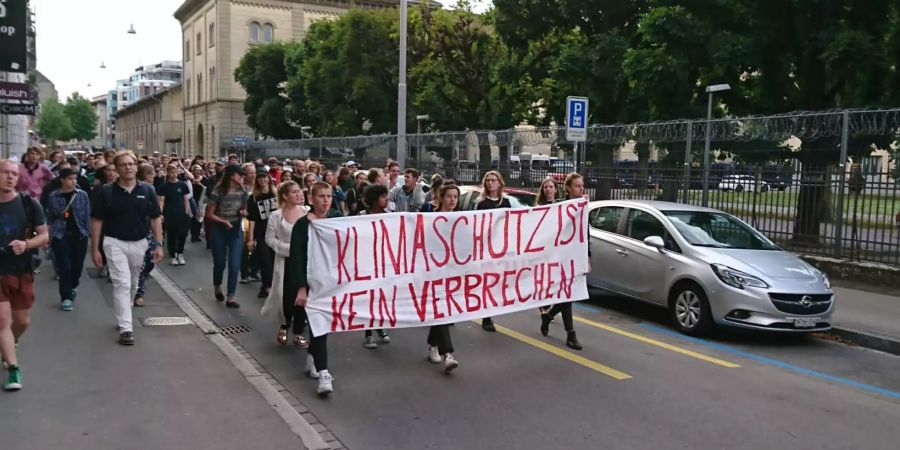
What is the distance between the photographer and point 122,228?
23.7ft

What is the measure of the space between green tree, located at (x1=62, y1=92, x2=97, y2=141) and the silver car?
136m

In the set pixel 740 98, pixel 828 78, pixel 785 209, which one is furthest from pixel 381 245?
pixel 740 98

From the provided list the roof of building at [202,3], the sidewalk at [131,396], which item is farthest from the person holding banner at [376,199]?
the roof of building at [202,3]

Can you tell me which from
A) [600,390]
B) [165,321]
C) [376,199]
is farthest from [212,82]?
[600,390]

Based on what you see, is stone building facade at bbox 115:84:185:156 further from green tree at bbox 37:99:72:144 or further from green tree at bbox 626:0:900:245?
green tree at bbox 626:0:900:245

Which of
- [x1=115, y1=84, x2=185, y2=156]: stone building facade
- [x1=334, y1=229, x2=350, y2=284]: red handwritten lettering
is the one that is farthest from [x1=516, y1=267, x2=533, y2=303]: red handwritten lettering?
[x1=115, y1=84, x2=185, y2=156]: stone building facade

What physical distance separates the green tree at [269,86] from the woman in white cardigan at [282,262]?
57468 millimetres

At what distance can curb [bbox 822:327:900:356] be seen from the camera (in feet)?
27.3

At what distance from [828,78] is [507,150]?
7630 millimetres

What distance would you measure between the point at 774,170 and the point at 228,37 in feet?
223

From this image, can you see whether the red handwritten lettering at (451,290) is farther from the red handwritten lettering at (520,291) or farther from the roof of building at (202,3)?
the roof of building at (202,3)

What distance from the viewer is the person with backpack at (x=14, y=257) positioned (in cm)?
552

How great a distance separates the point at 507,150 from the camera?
65.8 feet

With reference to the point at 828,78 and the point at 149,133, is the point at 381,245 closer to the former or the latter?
the point at 828,78
